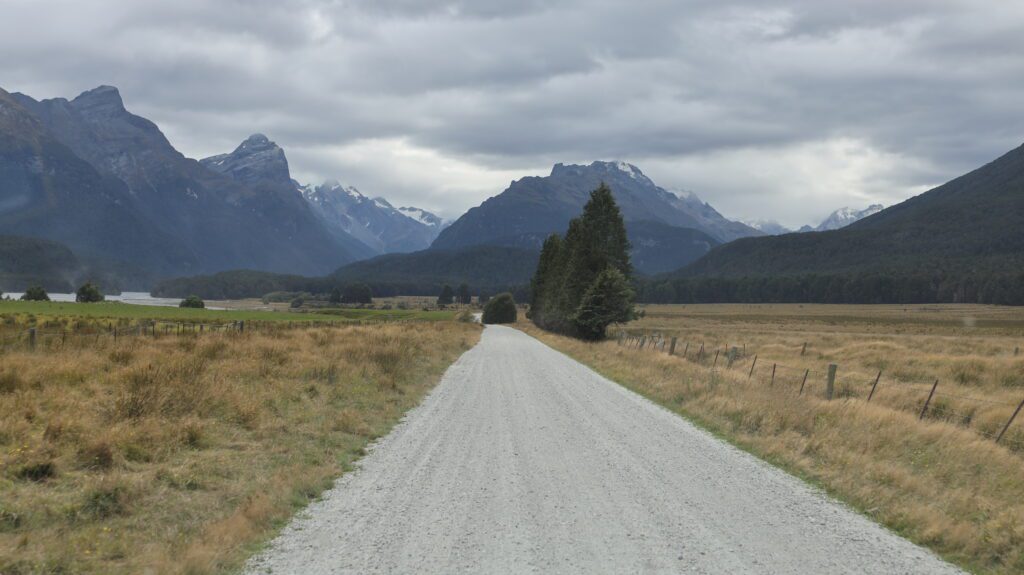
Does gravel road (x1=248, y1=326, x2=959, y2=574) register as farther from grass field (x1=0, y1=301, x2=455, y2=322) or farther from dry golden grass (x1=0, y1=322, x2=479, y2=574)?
grass field (x1=0, y1=301, x2=455, y2=322)

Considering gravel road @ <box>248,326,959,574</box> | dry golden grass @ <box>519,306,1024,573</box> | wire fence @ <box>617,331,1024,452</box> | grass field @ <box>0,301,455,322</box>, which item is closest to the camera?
gravel road @ <box>248,326,959,574</box>

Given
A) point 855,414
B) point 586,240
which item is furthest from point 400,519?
point 586,240

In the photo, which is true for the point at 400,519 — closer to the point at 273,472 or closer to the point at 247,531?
the point at 247,531

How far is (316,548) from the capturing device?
6.87m

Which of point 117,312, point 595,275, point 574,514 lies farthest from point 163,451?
point 117,312

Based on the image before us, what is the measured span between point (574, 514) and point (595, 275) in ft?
176

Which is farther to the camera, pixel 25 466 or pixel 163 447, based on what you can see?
pixel 163 447

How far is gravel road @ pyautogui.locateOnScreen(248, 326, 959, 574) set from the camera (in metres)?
6.61

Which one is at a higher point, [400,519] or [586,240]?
[586,240]

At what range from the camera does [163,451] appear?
33.7 feet

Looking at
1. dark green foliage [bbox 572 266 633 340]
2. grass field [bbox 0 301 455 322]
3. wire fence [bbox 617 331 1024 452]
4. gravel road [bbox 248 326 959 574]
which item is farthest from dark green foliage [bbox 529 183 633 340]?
gravel road [bbox 248 326 959 574]

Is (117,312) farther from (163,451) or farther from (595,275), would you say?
(163,451)

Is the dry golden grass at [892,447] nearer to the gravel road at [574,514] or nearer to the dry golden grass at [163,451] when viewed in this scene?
the gravel road at [574,514]

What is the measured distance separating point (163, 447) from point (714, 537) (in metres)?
8.16
